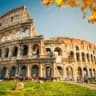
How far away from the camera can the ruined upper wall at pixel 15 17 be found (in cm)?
4098

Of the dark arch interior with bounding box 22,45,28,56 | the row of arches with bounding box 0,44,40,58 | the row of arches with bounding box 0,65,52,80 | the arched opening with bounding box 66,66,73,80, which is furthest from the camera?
the arched opening with bounding box 66,66,73,80

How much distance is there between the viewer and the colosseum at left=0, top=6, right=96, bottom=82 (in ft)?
110

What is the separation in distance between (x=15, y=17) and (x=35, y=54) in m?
11.6

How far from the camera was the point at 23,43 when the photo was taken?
36938 mm

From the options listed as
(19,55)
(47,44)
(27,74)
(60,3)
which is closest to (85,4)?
(60,3)

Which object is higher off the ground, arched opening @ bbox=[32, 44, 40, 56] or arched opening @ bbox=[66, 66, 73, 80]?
arched opening @ bbox=[32, 44, 40, 56]

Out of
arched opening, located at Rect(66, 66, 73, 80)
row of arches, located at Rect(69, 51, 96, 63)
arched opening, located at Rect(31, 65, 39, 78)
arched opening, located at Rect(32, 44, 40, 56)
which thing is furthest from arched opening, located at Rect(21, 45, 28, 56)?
row of arches, located at Rect(69, 51, 96, 63)

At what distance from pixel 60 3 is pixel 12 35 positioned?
38343 mm

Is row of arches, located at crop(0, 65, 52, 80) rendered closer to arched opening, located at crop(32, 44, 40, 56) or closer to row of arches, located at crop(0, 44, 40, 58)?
row of arches, located at crop(0, 44, 40, 58)

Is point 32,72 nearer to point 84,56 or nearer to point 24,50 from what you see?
point 24,50

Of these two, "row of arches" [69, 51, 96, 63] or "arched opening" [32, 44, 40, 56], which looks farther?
"row of arches" [69, 51, 96, 63]

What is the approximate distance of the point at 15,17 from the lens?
42.0 meters

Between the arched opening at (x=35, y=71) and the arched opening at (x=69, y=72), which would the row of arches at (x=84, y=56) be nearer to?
the arched opening at (x=69, y=72)

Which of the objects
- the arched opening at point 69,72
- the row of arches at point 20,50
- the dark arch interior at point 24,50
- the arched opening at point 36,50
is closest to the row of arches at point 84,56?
the arched opening at point 69,72
